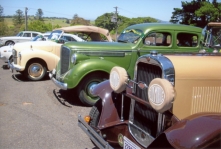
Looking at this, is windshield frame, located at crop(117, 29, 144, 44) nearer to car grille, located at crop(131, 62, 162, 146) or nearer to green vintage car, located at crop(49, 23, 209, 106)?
green vintage car, located at crop(49, 23, 209, 106)

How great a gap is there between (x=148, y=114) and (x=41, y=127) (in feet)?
7.12

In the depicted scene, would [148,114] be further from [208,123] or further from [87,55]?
[87,55]

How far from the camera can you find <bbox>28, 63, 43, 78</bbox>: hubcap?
785 cm

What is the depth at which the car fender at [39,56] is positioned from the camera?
764 centimetres

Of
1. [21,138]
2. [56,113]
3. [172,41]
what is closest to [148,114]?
[21,138]

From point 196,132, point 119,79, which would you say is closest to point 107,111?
point 119,79

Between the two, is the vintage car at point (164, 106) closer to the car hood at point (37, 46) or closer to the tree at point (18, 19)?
the car hood at point (37, 46)

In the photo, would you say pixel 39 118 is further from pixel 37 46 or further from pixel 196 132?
pixel 37 46

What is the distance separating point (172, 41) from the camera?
18.8ft

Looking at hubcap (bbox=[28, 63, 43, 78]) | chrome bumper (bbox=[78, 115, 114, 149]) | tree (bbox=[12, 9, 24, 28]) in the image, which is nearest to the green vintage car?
hubcap (bbox=[28, 63, 43, 78])

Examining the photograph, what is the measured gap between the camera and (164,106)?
2049 millimetres

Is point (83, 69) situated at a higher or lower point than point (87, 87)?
higher

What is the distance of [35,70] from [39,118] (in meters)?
3.61

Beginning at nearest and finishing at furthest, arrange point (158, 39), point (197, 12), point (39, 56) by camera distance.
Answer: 1. point (158, 39)
2. point (197, 12)
3. point (39, 56)
